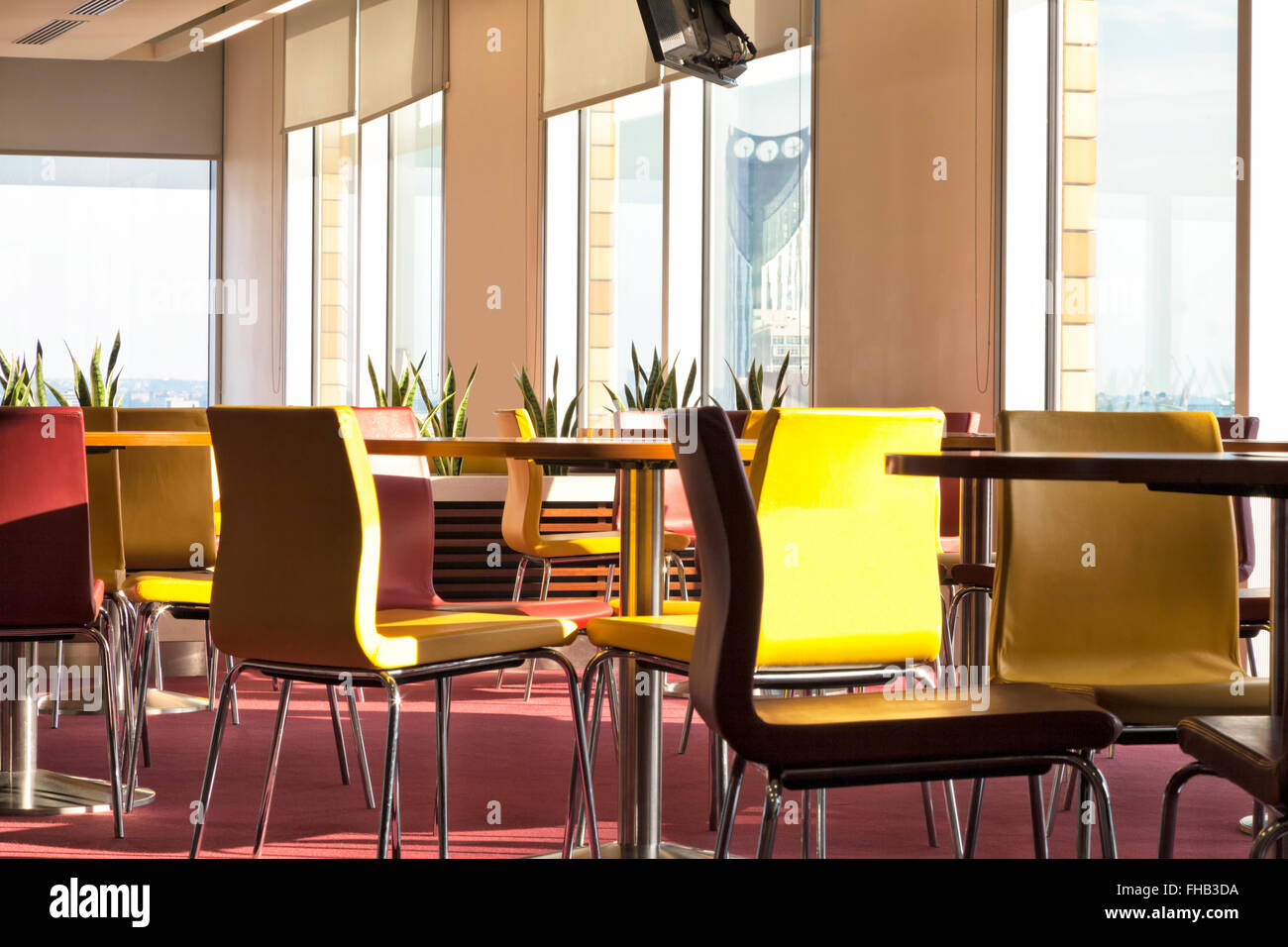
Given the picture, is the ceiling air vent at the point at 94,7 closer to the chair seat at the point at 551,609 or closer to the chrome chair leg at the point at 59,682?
the chrome chair leg at the point at 59,682

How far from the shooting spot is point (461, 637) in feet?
7.04

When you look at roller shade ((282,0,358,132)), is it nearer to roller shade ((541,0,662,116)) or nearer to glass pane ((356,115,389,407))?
glass pane ((356,115,389,407))

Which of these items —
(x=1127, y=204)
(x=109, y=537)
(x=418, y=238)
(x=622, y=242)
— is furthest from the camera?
(x=418, y=238)

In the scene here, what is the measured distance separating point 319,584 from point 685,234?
617cm

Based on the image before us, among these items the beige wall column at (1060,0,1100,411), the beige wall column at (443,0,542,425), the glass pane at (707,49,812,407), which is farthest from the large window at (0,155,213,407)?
the beige wall column at (1060,0,1100,411)

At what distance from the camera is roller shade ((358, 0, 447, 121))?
981 centimetres

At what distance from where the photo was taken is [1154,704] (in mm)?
1831

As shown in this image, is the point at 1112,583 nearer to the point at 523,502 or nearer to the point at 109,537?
the point at 109,537

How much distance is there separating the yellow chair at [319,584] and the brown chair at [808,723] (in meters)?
0.64

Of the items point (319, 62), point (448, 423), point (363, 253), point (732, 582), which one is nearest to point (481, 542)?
point (448, 423)

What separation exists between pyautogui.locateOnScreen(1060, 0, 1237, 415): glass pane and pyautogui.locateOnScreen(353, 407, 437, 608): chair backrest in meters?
3.37

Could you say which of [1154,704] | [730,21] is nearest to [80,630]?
[1154,704]

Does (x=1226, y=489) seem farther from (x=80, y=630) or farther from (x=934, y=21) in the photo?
(x=934, y=21)
